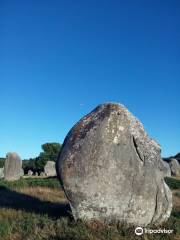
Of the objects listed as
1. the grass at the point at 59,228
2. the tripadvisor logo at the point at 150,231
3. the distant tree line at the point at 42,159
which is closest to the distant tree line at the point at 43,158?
the distant tree line at the point at 42,159

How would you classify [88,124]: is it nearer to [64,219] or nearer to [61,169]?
[61,169]

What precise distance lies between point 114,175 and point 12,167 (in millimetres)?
28768

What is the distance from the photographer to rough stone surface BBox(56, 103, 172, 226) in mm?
9977

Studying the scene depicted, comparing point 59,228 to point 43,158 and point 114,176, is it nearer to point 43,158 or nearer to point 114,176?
point 114,176

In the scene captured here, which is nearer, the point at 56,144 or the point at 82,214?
the point at 82,214

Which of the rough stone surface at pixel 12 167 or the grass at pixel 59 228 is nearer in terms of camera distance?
the grass at pixel 59 228

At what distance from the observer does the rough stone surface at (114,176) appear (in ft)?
32.7

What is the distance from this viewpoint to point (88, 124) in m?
10.6

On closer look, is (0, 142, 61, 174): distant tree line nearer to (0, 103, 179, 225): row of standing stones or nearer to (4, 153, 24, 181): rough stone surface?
(4, 153, 24, 181): rough stone surface

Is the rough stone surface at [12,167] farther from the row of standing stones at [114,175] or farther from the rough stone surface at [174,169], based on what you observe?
the row of standing stones at [114,175]

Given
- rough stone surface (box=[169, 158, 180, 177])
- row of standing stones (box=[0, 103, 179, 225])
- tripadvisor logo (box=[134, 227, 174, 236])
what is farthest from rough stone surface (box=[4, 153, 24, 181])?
tripadvisor logo (box=[134, 227, 174, 236])

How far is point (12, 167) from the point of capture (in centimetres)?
3762

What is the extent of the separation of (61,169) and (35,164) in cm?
6966

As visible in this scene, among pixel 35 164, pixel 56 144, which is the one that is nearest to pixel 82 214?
pixel 35 164
